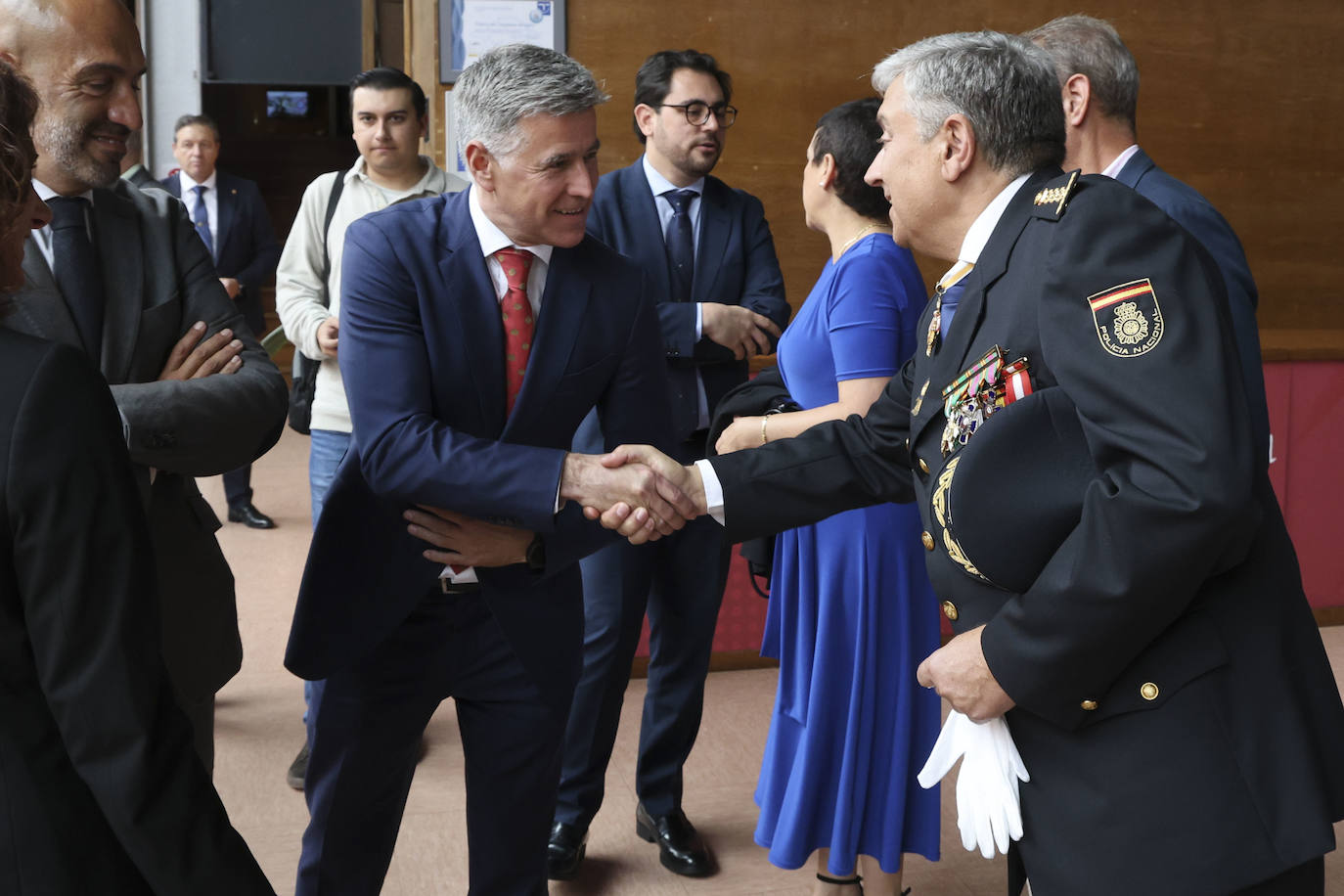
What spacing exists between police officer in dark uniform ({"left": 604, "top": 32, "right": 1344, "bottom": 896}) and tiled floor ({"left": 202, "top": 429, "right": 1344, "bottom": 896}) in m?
1.52

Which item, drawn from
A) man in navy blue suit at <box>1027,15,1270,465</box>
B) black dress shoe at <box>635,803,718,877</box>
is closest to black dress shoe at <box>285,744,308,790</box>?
black dress shoe at <box>635,803,718,877</box>

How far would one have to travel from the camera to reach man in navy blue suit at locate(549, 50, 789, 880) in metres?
2.98

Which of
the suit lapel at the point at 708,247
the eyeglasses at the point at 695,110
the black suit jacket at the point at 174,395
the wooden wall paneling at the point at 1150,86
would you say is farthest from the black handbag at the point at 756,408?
the wooden wall paneling at the point at 1150,86

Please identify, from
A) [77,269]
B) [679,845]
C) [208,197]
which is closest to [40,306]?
[77,269]

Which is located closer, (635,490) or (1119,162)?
(635,490)

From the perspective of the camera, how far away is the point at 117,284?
191 centimetres

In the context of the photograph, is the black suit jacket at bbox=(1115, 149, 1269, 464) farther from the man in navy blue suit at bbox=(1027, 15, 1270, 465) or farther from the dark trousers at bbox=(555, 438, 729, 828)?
the dark trousers at bbox=(555, 438, 729, 828)

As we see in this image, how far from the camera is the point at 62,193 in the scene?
6.17ft

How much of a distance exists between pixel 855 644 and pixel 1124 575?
1292 millimetres

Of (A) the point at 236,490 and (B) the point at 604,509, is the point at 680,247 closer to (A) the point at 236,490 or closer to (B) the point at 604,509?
(B) the point at 604,509

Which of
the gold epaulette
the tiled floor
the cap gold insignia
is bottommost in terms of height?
the tiled floor

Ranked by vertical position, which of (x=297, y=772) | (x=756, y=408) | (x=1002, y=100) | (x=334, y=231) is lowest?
(x=297, y=772)

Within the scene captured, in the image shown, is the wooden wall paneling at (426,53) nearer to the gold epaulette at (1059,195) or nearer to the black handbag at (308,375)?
the black handbag at (308,375)

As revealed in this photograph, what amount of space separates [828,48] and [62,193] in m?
3.90
